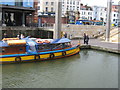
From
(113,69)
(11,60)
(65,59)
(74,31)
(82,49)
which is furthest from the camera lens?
(74,31)

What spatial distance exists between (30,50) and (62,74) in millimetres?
4958

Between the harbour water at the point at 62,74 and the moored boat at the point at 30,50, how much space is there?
2.01ft

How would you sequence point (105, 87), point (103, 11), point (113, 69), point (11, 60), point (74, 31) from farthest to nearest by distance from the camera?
point (103, 11) < point (74, 31) < point (11, 60) < point (113, 69) < point (105, 87)

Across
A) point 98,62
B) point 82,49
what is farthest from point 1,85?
point 82,49

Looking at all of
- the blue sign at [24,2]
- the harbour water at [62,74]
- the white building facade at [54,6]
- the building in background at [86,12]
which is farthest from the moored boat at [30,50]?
the building in background at [86,12]

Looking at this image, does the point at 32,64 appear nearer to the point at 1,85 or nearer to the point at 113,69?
the point at 1,85

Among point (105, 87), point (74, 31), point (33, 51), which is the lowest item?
point (105, 87)

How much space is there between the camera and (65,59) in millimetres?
17750

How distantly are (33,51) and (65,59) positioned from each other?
3401 millimetres

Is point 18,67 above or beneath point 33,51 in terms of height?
beneath

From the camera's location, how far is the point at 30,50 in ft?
54.4

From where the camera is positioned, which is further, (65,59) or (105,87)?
(65,59)

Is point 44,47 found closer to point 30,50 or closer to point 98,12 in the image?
point 30,50

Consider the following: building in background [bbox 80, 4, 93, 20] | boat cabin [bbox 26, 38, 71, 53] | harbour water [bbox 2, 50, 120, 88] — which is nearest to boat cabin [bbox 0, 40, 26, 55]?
boat cabin [bbox 26, 38, 71, 53]
